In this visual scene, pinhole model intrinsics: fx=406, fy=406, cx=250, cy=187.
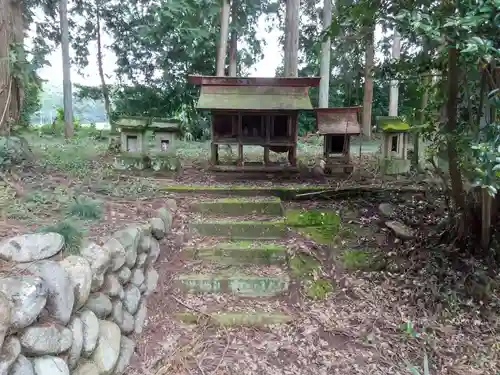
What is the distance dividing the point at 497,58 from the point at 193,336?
2.61 metres

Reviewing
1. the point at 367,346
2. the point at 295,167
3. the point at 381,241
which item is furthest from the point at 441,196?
A: the point at 367,346

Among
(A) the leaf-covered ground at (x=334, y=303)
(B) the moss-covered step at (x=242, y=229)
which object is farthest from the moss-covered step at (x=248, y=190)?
(B) the moss-covered step at (x=242, y=229)

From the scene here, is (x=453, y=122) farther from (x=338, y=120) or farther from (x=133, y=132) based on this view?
(x=133, y=132)

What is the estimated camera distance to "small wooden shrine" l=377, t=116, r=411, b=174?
221 inches

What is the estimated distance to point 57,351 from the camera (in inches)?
77.7

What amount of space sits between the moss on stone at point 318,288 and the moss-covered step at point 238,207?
111 cm

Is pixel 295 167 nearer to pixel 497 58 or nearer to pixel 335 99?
pixel 497 58

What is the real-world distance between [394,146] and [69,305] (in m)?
4.87

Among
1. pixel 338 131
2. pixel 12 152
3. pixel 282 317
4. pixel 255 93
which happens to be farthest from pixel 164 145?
pixel 282 317

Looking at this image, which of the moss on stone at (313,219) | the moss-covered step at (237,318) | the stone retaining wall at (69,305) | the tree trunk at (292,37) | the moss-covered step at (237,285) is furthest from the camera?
the tree trunk at (292,37)

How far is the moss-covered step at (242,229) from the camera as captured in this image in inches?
161

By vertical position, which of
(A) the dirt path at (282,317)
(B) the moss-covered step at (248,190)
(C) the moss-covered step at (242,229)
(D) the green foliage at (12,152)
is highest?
(D) the green foliage at (12,152)

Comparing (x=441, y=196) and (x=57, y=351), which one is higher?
(x=441, y=196)

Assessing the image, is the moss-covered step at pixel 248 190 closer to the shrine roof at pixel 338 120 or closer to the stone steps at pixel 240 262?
the stone steps at pixel 240 262
